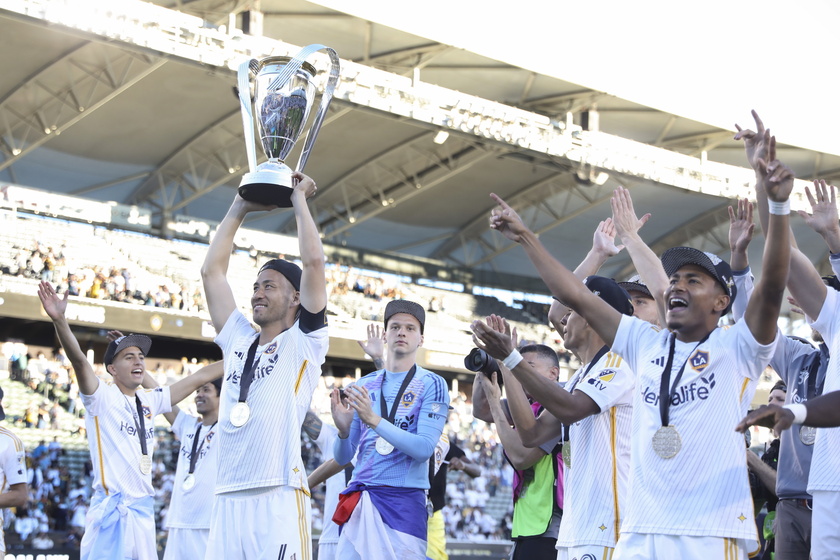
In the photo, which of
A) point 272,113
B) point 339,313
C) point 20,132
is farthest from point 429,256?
point 272,113

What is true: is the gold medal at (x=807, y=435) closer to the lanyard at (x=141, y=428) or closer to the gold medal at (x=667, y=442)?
the gold medal at (x=667, y=442)

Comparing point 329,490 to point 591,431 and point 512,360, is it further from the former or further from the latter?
point 512,360

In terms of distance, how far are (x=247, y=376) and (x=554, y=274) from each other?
1.95 meters

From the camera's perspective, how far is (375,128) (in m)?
28.1

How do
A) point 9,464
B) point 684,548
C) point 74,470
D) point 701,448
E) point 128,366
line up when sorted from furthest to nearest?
1. point 74,470
2. point 128,366
3. point 9,464
4. point 701,448
5. point 684,548

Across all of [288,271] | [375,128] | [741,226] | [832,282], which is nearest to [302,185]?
[288,271]

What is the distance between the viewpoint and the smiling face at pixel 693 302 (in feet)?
13.7

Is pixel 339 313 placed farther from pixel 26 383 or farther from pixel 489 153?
pixel 26 383

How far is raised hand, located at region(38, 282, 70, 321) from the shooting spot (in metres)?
6.71

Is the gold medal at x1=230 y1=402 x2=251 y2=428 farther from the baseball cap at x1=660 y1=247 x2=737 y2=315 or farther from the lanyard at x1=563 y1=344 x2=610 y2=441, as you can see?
the baseball cap at x1=660 y1=247 x2=737 y2=315

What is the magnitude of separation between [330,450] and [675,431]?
20.5 feet

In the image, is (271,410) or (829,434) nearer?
(829,434)

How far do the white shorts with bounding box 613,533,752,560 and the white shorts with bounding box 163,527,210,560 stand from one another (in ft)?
16.1

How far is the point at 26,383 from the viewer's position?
71.9 ft
